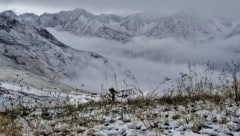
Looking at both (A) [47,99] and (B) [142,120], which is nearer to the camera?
(B) [142,120]

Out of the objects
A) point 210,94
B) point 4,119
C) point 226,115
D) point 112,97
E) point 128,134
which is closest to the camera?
point 128,134

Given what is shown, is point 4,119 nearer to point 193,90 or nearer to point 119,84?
point 119,84

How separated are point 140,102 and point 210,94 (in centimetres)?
198

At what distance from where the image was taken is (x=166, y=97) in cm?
1354

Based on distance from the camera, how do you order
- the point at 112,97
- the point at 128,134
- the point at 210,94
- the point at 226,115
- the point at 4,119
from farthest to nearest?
1. the point at 112,97
2. the point at 210,94
3. the point at 4,119
4. the point at 226,115
5. the point at 128,134

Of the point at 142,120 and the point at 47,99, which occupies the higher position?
the point at 47,99

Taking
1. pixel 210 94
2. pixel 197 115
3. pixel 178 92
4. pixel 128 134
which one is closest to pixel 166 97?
pixel 178 92

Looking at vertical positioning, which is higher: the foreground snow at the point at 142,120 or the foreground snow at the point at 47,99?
the foreground snow at the point at 47,99

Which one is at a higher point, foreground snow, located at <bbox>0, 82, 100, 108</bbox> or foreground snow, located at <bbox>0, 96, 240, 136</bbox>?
foreground snow, located at <bbox>0, 82, 100, 108</bbox>

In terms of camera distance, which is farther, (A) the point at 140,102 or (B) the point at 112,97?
(B) the point at 112,97

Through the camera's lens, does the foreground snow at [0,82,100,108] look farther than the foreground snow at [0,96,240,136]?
Yes

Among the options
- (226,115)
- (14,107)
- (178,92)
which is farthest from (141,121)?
(14,107)

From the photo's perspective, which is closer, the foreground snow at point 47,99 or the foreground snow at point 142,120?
the foreground snow at point 142,120

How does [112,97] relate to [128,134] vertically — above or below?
above
